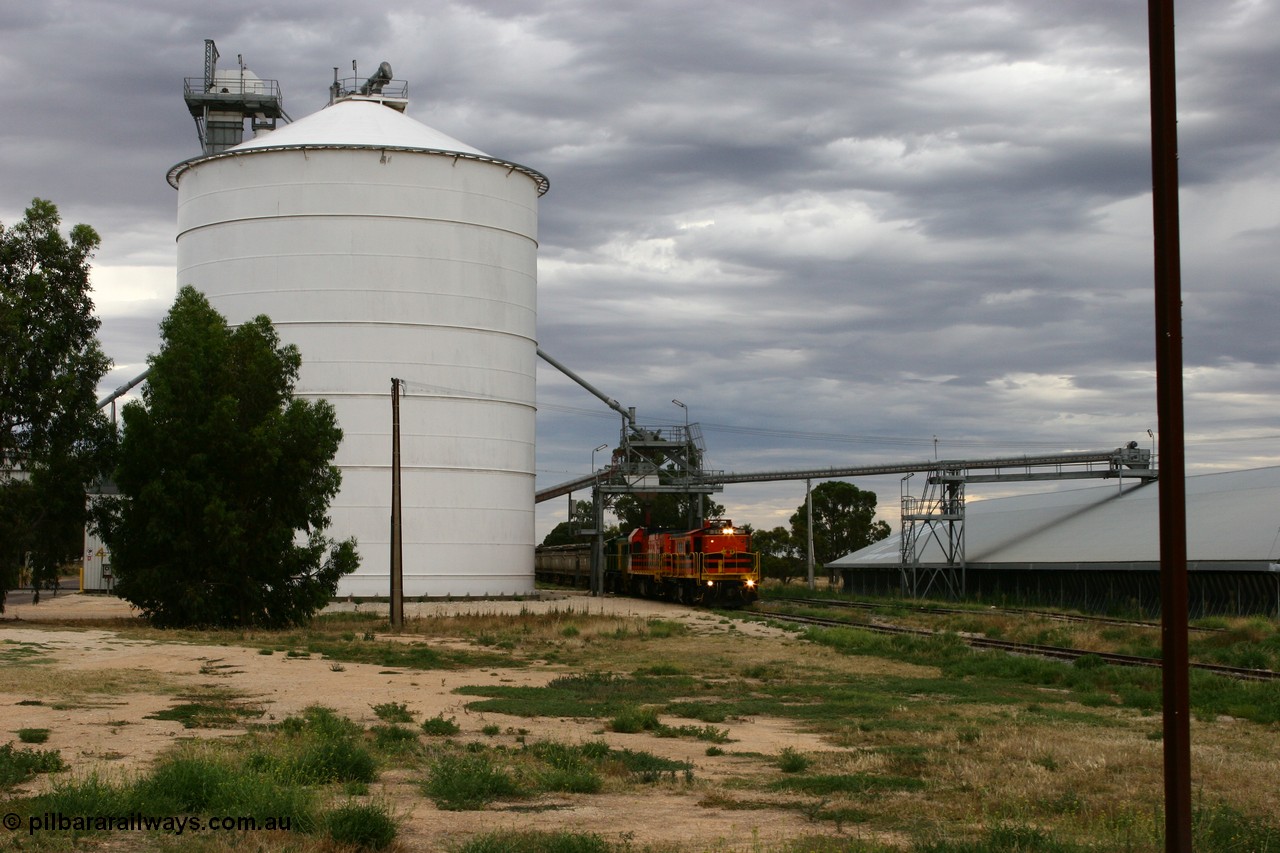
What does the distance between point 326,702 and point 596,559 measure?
163 ft

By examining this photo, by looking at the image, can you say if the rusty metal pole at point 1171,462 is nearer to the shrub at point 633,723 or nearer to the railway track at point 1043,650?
the shrub at point 633,723

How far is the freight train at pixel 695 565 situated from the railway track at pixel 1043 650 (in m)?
7.53

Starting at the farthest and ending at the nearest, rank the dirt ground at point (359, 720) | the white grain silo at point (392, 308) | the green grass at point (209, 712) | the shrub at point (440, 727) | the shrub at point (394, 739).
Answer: the white grain silo at point (392, 308) < the green grass at point (209, 712) < the shrub at point (440, 727) < the shrub at point (394, 739) < the dirt ground at point (359, 720)

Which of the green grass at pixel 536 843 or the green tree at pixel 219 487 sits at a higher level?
the green tree at pixel 219 487

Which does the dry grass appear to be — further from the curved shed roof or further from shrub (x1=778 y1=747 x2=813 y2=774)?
the curved shed roof

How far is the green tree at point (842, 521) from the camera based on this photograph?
122m

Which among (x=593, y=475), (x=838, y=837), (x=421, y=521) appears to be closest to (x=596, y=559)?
(x=593, y=475)

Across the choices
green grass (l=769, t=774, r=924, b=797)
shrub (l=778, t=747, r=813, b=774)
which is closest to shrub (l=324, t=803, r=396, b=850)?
green grass (l=769, t=774, r=924, b=797)

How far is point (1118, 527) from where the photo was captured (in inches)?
2112

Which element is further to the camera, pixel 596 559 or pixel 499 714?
pixel 596 559

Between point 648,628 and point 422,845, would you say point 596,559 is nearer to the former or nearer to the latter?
point 648,628

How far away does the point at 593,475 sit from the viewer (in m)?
73.8

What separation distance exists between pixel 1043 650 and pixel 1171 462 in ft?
82.6

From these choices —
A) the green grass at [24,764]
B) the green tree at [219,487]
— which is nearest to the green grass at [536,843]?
the green grass at [24,764]
